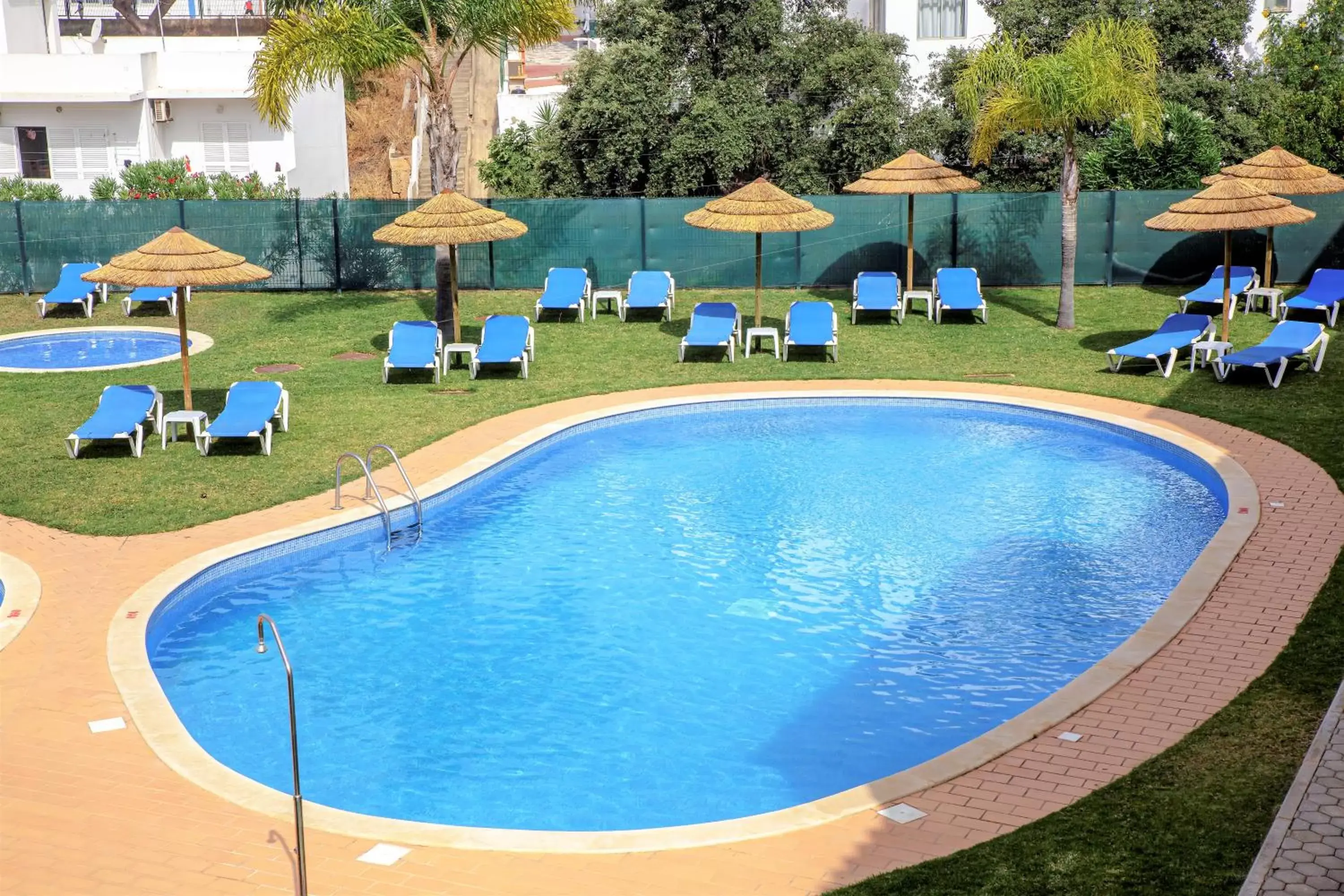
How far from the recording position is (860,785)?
8.48 metres

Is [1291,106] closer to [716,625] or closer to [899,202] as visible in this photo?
[899,202]

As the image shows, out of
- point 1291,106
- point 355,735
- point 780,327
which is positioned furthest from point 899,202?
point 355,735

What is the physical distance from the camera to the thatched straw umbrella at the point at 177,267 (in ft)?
51.4

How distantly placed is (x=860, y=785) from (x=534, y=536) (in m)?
6.27

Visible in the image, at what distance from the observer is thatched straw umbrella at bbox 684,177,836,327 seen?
20844 millimetres

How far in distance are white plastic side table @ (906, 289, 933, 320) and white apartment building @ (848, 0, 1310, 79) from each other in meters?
12.3

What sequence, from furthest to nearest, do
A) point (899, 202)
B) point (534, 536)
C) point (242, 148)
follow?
point (242, 148) < point (899, 202) < point (534, 536)

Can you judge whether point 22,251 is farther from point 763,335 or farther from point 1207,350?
point 1207,350

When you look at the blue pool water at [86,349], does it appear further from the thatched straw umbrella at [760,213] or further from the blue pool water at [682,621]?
the blue pool water at [682,621]

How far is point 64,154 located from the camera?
39375 mm

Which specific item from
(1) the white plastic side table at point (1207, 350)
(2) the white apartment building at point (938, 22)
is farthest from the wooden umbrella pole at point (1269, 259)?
(2) the white apartment building at point (938, 22)

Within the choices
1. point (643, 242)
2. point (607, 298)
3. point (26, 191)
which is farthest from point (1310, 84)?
point (26, 191)

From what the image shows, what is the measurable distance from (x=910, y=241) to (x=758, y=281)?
3926 mm

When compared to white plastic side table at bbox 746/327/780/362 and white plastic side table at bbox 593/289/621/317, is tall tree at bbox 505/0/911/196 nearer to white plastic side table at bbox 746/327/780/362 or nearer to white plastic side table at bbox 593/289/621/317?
white plastic side table at bbox 593/289/621/317
